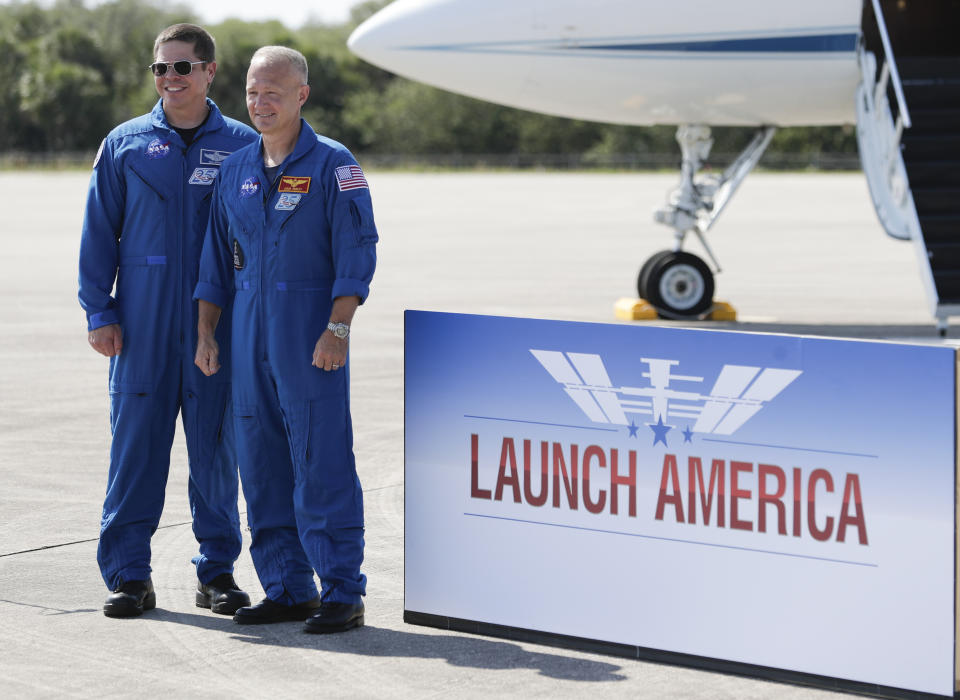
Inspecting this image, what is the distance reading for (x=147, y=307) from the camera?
5.60 meters

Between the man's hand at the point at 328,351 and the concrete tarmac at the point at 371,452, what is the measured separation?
1.00 metres

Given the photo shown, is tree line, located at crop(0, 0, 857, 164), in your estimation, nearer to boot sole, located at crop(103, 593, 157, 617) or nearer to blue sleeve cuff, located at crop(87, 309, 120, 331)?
blue sleeve cuff, located at crop(87, 309, 120, 331)

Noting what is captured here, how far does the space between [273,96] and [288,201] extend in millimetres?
392

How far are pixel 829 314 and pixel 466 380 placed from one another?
1157 cm

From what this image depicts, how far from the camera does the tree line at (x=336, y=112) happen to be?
75.8m

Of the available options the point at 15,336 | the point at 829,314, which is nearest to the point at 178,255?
the point at 15,336

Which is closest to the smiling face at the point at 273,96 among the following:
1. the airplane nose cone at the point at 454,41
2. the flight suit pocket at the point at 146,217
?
the flight suit pocket at the point at 146,217

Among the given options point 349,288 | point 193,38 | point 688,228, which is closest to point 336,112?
point 688,228

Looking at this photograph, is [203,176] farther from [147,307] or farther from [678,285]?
[678,285]

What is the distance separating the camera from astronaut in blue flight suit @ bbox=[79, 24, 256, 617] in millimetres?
5617

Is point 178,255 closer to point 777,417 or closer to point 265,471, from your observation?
point 265,471

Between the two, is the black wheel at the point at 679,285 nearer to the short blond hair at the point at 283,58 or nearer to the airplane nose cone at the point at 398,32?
the airplane nose cone at the point at 398,32

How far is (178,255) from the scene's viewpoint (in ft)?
18.5

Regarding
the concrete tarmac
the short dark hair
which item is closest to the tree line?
the concrete tarmac
